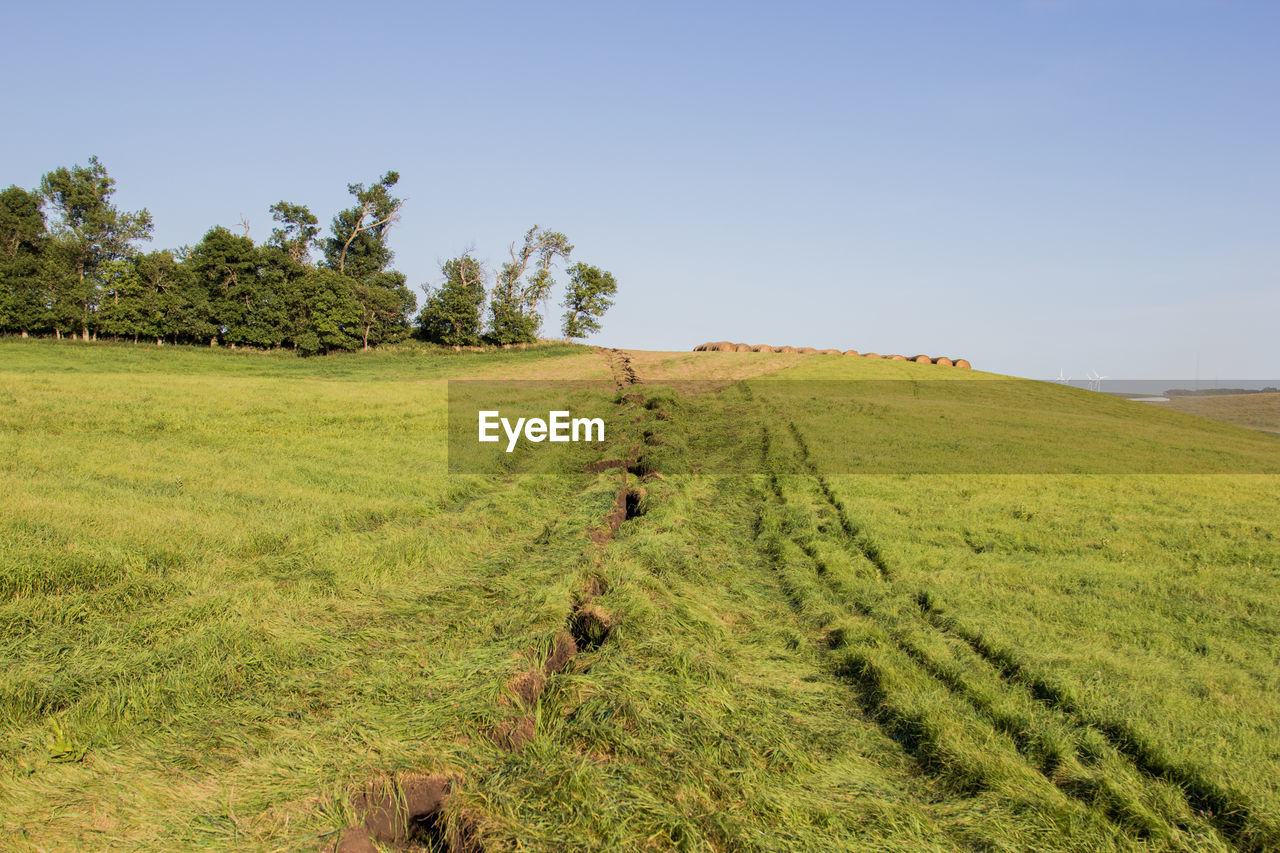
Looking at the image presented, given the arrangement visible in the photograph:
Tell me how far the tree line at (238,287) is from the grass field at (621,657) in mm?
40363

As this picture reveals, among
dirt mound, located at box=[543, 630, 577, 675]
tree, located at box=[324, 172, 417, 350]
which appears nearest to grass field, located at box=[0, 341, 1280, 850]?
dirt mound, located at box=[543, 630, 577, 675]

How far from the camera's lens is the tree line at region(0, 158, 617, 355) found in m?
48.9

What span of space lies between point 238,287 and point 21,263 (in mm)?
14462

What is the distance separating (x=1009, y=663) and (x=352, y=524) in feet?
31.6

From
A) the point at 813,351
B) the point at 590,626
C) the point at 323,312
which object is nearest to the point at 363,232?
the point at 323,312

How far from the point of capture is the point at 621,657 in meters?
6.36

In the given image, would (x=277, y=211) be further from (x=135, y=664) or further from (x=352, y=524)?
(x=135, y=664)

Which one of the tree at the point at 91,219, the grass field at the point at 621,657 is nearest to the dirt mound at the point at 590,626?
the grass field at the point at 621,657

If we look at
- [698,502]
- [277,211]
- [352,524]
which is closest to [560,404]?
[698,502]

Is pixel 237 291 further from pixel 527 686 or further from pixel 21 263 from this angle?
pixel 527 686

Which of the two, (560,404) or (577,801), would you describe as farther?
(560,404)

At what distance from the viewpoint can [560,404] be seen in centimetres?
2822

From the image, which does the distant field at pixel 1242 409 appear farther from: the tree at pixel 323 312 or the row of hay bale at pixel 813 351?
the tree at pixel 323 312

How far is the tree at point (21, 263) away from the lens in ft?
154
